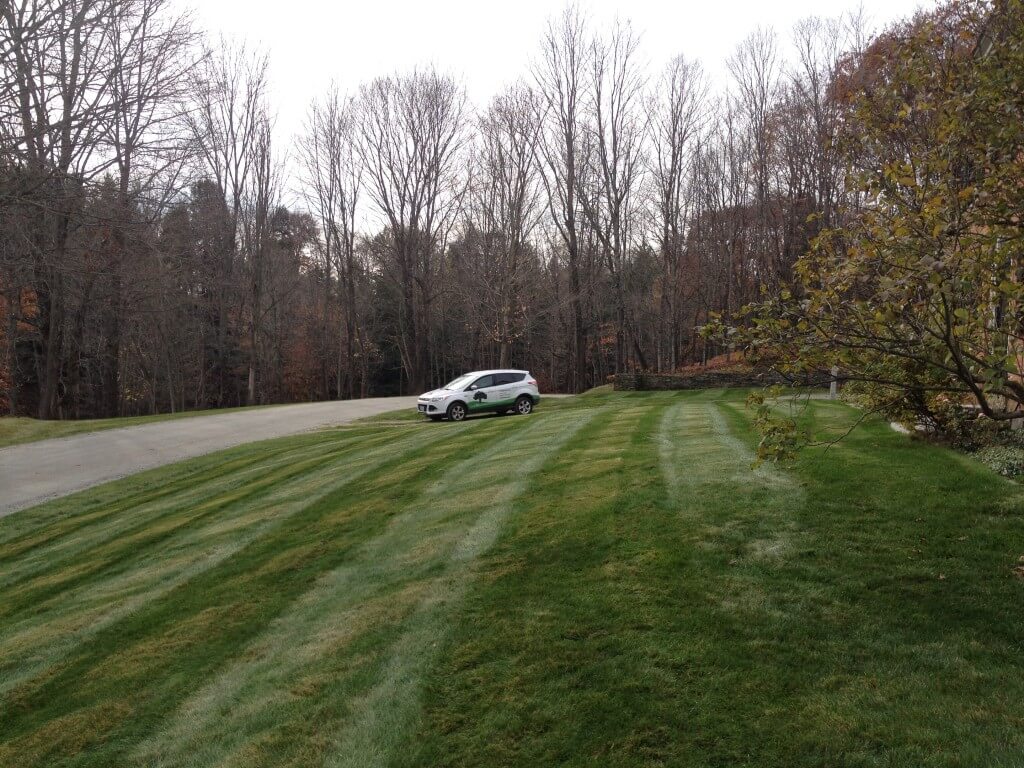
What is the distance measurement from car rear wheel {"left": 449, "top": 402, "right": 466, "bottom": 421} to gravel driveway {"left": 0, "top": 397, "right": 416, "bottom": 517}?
11.9ft

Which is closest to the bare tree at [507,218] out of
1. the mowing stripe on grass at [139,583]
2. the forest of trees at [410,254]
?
the forest of trees at [410,254]

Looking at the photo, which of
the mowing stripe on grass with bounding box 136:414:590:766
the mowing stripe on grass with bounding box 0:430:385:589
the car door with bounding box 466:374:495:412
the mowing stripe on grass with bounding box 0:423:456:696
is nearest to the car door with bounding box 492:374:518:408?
the car door with bounding box 466:374:495:412

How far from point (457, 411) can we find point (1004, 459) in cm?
1391

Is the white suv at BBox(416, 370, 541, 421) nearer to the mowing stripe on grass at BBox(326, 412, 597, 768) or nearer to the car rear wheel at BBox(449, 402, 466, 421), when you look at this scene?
the car rear wheel at BBox(449, 402, 466, 421)

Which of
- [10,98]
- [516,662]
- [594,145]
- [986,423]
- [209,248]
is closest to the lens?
[516,662]

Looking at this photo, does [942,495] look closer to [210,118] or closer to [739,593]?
[739,593]

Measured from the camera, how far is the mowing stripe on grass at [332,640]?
→ 3.41 meters

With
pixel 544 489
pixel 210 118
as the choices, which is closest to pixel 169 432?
pixel 544 489

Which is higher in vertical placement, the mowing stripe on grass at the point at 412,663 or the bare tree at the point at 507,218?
the bare tree at the point at 507,218

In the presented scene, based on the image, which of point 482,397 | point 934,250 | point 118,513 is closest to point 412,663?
point 934,250

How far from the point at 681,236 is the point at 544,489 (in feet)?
104

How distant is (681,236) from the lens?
3594 centimetres

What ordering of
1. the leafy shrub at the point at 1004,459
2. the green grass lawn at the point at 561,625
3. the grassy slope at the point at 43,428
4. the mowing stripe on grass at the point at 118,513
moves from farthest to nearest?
the grassy slope at the point at 43,428 < the mowing stripe on grass at the point at 118,513 < the leafy shrub at the point at 1004,459 < the green grass lawn at the point at 561,625

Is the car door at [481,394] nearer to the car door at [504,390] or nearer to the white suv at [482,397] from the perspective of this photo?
the white suv at [482,397]
